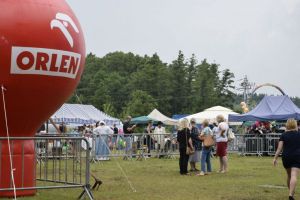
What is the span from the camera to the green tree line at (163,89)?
84.9m

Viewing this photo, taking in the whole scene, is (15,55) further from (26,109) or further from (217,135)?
(217,135)

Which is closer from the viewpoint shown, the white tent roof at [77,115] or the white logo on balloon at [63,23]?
the white logo on balloon at [63,23]

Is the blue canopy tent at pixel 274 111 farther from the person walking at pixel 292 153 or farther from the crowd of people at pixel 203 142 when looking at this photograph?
the person walking at pixel 292 153

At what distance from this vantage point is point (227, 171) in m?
18.4

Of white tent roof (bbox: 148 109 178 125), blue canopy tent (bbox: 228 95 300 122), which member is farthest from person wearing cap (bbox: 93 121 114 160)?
white tent roof (bbox: 148 109 178 125)

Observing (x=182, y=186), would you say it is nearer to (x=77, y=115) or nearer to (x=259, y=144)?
(x=259, y=144)

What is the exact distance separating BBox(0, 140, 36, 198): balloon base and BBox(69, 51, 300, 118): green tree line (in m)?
69.3

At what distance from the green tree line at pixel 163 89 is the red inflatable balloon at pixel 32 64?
69.5m

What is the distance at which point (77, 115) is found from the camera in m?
38.9

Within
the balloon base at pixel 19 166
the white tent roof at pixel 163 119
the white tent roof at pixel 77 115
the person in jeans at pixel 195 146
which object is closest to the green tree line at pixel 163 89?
the white tent roof at pixel 163 119

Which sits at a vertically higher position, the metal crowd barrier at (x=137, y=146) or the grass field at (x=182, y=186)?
the metal crowd barrier at (x=137, y=146)

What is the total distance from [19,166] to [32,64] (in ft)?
6.96

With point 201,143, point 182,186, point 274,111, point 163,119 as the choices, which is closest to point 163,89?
point 163,119

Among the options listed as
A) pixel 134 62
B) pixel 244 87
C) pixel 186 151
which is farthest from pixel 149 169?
pixel 134 62
